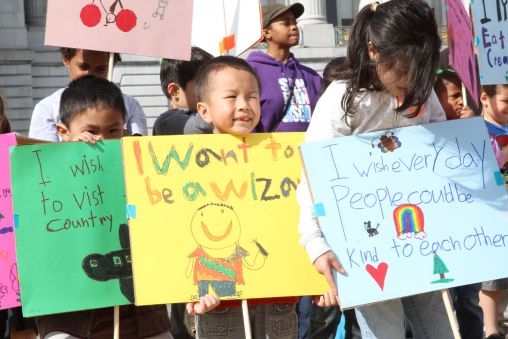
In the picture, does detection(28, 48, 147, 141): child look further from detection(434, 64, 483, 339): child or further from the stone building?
the stone building

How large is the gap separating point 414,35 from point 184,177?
0.99 m

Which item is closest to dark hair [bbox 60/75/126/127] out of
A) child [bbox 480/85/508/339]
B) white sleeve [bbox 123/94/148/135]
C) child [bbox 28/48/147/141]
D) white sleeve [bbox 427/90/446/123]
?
child [bbox 28/48/147/141]

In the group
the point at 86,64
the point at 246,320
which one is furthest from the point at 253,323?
the point at 86,64

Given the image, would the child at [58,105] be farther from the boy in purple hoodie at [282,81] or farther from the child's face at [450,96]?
the child's face at [450,96]

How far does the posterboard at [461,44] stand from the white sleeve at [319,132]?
3.31 ft

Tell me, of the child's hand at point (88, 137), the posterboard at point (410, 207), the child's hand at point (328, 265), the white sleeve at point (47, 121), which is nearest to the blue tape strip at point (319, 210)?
the posterboard at point (410, 207)

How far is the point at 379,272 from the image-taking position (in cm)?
357

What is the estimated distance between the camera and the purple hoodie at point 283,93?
5895mm

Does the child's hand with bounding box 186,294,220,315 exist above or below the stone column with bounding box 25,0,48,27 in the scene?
below

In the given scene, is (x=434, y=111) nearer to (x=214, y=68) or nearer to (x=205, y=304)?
(x=214, y=68)

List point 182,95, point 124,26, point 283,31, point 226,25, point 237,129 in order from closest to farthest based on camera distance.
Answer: point 237,129 < point 124,26 < point 182,95 < point 226,25 < point 283,31

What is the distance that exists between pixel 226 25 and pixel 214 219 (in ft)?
7.21

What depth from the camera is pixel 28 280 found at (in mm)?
3783

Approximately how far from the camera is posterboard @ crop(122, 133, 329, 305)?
3.79 meters
